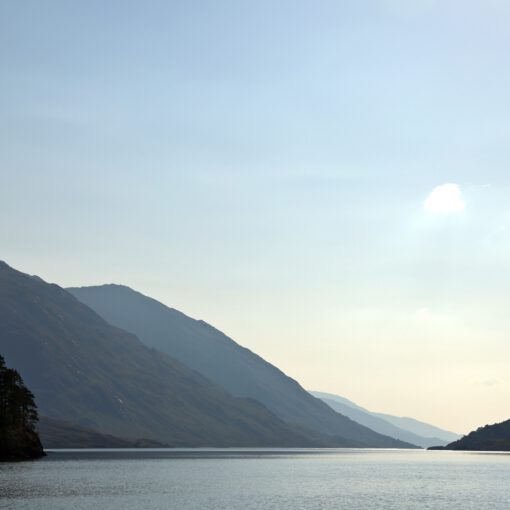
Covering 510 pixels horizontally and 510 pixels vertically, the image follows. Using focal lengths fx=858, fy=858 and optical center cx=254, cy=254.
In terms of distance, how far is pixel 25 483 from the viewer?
146 metres

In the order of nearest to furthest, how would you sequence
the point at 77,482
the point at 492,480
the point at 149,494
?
the point at 149,494, the point at 77,482, the point at 492,480

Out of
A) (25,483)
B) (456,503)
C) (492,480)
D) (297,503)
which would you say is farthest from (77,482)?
(492,480)

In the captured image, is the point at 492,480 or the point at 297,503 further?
the point at 492,480

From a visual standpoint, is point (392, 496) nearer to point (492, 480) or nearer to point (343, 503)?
point (343, 503)

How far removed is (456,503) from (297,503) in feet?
79.9

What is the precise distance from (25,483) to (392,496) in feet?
204

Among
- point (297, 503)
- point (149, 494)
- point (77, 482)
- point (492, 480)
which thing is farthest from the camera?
point (492, 480)

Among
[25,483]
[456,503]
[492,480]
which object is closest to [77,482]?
[25,483]

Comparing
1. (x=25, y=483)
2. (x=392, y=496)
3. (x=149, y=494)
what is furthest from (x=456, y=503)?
(x=25, y=483)

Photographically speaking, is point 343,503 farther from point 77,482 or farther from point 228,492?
point 77,482

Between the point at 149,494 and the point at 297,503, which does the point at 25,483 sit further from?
the point at 297,503

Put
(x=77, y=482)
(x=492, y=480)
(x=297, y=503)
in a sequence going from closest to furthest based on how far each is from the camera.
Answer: (x=297, y=503) → (x=77, y=482) → (x=492, y=480)

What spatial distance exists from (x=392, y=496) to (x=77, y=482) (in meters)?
59.9

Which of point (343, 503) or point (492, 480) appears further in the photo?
point (492, 480)
